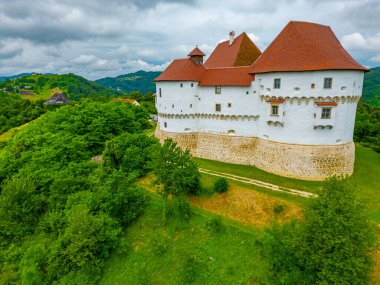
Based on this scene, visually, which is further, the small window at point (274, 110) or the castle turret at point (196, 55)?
the castle turret at point (196, 55)

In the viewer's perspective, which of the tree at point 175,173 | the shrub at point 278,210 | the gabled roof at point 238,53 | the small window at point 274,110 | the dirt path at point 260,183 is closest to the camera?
the shrub at point 278,210

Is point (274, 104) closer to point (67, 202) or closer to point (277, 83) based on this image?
point (277, 83)

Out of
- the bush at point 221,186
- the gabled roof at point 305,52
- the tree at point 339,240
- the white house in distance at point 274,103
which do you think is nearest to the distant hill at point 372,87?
the gabled roof at point 305,52

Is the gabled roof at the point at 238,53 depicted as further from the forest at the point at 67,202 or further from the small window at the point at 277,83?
the forest at the point at 67,202

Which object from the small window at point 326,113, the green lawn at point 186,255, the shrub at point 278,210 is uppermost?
the small window at point 326,113

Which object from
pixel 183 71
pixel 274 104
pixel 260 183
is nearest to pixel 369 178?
pixel 260 183

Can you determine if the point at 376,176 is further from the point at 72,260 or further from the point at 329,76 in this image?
the point at 72,260
